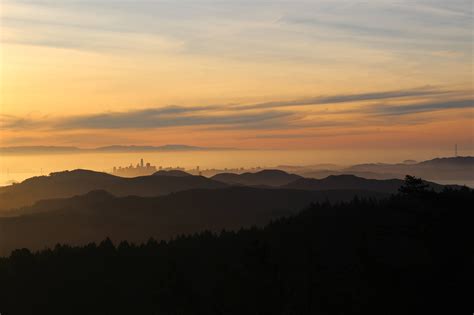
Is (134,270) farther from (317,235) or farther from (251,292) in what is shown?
(251,292)

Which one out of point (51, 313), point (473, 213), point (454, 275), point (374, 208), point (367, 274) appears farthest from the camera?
point (374, 208)

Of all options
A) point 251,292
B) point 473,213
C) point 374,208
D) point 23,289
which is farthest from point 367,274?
point 374,208

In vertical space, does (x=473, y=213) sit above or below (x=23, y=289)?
above

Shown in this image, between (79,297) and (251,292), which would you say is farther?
(79,297)

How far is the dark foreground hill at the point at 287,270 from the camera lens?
67.1m

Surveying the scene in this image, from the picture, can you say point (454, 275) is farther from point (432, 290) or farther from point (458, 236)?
point (458, 236)

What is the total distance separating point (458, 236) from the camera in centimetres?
8256

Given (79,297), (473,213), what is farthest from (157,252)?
(473,213)

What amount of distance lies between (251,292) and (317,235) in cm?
9497

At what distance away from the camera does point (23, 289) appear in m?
152

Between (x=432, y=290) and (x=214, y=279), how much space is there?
92.0 m

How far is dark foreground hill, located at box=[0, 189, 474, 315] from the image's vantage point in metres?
67.1

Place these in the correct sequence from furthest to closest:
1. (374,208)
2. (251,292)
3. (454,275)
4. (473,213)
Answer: (374,208) < (473,213) < (251,292) < (454,275)

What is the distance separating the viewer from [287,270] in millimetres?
135875
